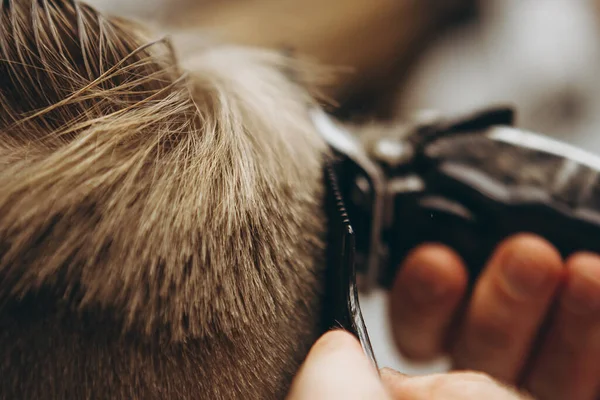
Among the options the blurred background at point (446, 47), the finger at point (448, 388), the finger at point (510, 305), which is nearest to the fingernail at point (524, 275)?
the finger at point (510, 305)

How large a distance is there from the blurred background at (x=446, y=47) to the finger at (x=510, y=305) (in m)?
0.64

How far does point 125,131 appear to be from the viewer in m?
0.34

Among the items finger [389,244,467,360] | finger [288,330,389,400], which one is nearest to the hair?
finger [288,330,389,400]

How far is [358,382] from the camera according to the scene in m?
0.30

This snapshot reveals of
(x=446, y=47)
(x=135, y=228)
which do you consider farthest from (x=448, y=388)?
(x=446, y=47)

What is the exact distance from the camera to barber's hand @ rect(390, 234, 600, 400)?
1.80ft

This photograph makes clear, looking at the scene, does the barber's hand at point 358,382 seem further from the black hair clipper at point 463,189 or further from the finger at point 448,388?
the black hair clipper at point 463,189

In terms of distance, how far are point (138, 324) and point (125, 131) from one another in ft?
0.43

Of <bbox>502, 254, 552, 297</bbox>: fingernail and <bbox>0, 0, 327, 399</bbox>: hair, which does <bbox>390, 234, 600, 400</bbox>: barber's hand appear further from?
<bbox>0, 0, 327, 399</bbox>: hair

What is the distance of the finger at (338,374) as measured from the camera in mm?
296

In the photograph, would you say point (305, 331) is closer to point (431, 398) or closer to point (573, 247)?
point (431, 398)

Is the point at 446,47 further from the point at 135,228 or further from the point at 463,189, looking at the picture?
the point at 135,228

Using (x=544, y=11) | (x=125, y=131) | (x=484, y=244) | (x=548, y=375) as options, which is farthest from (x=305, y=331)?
(x=544, y=11)

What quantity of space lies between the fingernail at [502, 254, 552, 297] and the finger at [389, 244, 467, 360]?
2.5 inches
